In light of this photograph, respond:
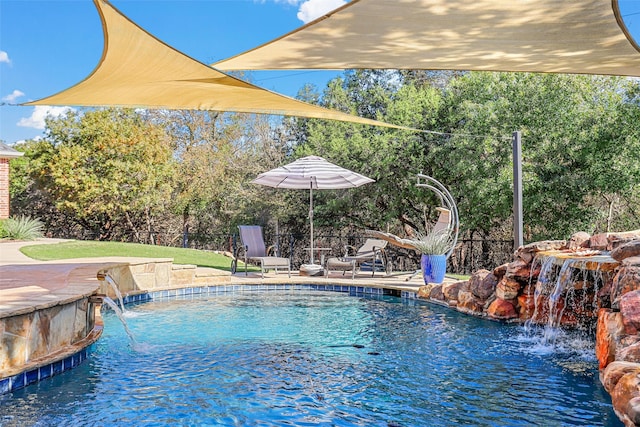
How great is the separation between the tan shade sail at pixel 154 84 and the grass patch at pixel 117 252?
16.4 ft

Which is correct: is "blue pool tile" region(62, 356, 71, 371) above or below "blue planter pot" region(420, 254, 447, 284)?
below

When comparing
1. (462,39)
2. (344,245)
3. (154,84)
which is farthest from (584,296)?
(344,245)

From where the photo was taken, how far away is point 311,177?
10.4m

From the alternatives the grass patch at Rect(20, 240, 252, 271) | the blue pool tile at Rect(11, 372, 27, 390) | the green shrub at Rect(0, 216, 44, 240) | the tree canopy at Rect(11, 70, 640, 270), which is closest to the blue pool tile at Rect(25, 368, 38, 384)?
the blue pool tile at Rect(11, 372, 27, 390)

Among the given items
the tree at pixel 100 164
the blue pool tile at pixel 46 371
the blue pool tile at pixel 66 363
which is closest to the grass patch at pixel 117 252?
the tree at pixel 100 164

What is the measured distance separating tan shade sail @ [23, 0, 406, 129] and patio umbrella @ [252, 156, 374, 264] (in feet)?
12.7

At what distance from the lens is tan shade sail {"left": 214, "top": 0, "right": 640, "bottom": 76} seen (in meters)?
3.84

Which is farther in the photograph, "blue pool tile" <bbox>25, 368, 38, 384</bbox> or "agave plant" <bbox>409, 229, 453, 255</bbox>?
"agave plant" <bbox>409, 229, 453, 255</bbox>

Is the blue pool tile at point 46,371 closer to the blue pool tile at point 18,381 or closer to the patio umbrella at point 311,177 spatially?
the blue pool tile at point 18,381

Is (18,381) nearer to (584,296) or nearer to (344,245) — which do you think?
(584,296)

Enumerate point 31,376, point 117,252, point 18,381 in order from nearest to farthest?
point 18,381
point 31,376
point 117,252

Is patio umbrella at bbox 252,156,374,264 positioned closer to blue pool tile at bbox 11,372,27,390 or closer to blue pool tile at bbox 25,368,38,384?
blue pool tile at bbox 25,368,38,384

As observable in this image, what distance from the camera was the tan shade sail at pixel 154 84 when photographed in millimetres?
3945

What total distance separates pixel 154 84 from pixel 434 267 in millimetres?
5136
